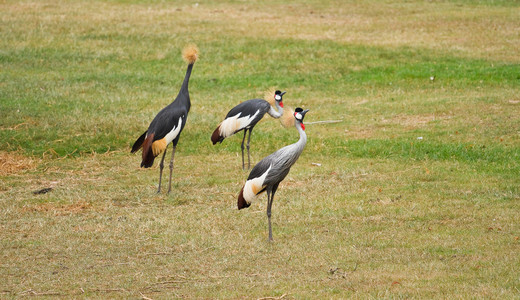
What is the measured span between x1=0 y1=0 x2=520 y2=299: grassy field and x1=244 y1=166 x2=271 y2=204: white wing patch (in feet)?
2.03

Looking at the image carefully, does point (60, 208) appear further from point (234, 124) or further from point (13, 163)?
point (234, 124)

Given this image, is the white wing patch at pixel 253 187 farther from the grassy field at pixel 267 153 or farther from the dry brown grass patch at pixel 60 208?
the dry brown grass patch at pixel 60 208

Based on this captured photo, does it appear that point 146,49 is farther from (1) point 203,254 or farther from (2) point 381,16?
(1) point 203,254

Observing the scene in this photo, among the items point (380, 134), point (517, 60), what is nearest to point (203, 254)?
point (380, 134)

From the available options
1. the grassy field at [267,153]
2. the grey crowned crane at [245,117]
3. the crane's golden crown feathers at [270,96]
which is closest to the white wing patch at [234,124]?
the grey crowned crane at [245,117]

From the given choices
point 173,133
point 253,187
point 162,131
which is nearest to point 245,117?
point 173,133

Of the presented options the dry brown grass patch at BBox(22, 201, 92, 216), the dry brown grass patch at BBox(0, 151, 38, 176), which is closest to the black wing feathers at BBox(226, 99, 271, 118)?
the dry brown grass patch at BBox(22, 201, 92, 216)

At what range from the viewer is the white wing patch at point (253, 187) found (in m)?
8.25

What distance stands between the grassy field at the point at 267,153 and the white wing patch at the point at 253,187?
619 mm

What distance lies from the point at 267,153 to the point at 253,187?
5199 millimetres

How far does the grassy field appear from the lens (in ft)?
24.8

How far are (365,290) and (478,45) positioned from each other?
54.2 feet

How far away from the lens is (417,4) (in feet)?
91.8

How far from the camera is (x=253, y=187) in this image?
8297 millimetres
